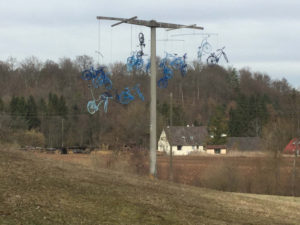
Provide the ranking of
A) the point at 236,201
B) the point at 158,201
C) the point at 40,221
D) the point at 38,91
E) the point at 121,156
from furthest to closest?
1. the point at 38,91
2. the point at 121,156
3. the point at 236,201
4. the point at 158,201
5. the point at 40,221

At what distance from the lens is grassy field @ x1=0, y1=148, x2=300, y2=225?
1327 centimetres

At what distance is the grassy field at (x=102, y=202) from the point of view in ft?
43.5

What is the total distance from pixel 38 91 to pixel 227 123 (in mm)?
34515

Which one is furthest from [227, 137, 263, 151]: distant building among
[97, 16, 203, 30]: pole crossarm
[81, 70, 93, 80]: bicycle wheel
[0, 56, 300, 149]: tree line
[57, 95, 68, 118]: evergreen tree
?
[81, 70, 93, 80]: bicycle wheel

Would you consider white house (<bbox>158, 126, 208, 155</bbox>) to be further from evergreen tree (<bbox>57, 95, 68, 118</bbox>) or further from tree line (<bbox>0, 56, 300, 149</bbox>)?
evergreen tree (<bbox>57, 95, 68, 118</bbox>)

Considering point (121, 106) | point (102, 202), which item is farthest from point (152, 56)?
point (121, 106)

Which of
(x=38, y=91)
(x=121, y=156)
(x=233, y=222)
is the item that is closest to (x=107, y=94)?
(x=233, y=222)

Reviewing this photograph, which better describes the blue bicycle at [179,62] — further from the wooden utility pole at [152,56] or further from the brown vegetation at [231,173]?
the brown vegetation at [231,173]

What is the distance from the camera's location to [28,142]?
69.6 metres

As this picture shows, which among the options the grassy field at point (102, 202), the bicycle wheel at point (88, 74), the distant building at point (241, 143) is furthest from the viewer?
the distant building at point (241, 143)

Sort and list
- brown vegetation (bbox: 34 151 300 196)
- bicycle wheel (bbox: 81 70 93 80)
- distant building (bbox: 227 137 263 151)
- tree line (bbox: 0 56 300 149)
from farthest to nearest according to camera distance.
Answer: distant building (bbox: 227 137 263 151)
tree line (bbox: 0 56 300 149)
brown vegetation (bbox: 34 151 300 196)
bicycle wheel (bbox: 81 70 93 80)

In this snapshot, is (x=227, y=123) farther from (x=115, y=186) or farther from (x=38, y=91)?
(x=115, y=186)

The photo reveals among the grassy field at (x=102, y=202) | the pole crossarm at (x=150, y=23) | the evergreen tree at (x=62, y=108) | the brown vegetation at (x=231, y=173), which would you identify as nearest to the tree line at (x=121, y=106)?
the evergreen tree at (x=62, y=108)

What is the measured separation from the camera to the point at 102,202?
50.2 feet
